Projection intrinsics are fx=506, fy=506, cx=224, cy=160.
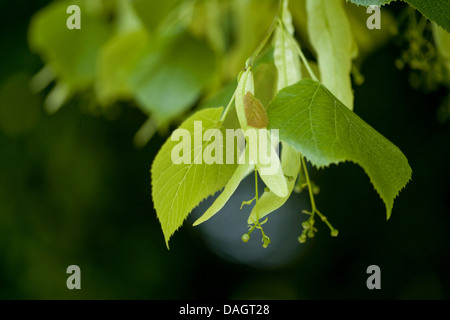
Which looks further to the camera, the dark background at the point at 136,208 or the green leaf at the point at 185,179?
the dark background at the point at 136,208

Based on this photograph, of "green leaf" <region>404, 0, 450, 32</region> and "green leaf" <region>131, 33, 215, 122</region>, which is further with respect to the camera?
"green leaf" <region>131, 33, 215, 122</region>

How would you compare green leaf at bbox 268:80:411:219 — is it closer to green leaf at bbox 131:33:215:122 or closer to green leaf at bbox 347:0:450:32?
green leaf at bbox 347:0:450:32

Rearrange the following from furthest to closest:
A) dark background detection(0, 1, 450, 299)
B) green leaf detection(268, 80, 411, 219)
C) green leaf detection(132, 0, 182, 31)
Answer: dark background detection(0, 1, 450, 299) → green leaf detection(132, 0, 182, 31) → green leaf detection(268, 80, 411, 219)

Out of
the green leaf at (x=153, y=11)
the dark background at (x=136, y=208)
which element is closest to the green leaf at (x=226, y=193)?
the green leaf at (x=153, y=11)

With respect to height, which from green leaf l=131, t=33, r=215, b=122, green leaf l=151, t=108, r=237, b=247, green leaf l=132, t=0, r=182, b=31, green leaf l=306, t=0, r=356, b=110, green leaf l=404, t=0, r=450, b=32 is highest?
green leaf l=132, t=0, r=182, b=31

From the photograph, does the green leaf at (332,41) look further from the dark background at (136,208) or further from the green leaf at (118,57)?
the dark background at (136,208)

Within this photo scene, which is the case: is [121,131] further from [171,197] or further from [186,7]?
[171,197]

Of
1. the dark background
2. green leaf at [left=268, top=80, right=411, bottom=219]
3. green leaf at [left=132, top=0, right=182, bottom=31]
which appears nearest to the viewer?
Answer: green leaf at [left=268, top=80, right=411, bottom=219]

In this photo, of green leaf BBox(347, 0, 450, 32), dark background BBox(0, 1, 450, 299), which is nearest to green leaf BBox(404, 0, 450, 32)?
green leaf BBox(347, 0, 450, 32)
